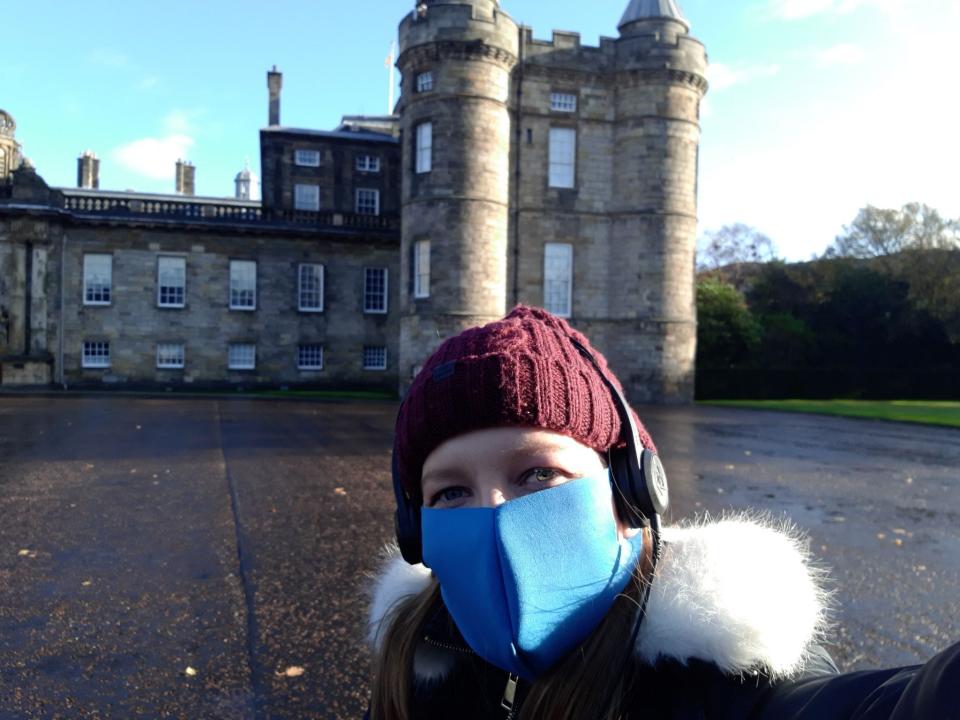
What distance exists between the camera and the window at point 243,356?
107 ft

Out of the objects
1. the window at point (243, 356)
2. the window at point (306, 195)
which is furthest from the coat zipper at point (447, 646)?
the window at point (306, 195)

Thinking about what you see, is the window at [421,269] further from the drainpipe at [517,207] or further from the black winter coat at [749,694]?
the black winter coat at [749,694]

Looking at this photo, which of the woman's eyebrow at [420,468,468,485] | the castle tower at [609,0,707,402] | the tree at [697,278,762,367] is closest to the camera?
the woman's eyebrow at [420,468,468,485]

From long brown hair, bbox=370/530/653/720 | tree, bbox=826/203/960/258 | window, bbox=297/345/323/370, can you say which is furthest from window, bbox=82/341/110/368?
tree, bbox=826/203/960/258

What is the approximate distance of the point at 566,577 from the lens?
1.50 metres

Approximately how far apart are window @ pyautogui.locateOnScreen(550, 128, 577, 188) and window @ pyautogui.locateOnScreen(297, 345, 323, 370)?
1315 centimetres

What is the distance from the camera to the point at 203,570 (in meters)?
5.46

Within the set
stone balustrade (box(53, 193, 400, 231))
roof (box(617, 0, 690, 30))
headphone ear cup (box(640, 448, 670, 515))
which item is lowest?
headphone ear cup (box(640, 448, 670, 515))

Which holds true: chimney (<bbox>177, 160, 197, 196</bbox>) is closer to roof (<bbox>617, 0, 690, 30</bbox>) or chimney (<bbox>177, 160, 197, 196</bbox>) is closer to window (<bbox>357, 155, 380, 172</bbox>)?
window (<bbox>357, 155, 380, 172</bbox>)

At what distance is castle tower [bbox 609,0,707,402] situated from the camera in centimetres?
2833

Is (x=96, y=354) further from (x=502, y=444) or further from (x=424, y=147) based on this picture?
(x=502, y=444)

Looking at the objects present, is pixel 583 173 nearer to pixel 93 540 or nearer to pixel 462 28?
pixel 462 28

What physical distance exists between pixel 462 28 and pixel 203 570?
24.2 metres

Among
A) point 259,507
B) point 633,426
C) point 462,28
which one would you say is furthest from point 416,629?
point 462,28
